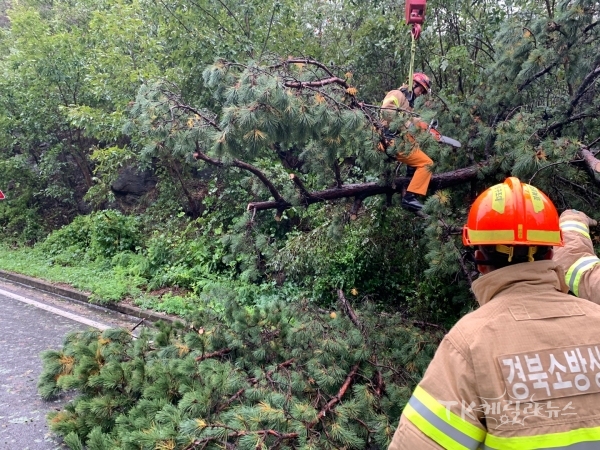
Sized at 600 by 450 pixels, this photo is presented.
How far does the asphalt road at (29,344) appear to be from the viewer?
3564 mm

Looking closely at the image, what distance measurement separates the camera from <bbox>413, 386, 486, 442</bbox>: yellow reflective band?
1236 millimetres

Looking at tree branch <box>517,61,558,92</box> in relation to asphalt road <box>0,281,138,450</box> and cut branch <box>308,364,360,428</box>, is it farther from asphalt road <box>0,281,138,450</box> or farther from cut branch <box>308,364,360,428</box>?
asphalt road <box>0,281,138,450</box>

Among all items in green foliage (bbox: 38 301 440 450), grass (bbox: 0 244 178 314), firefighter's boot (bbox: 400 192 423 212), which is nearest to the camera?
green foliage (bbox: 38 301 440 450)

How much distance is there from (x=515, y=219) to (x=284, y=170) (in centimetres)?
570

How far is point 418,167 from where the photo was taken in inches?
160

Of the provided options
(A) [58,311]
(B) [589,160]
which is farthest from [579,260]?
(A) [58,311]

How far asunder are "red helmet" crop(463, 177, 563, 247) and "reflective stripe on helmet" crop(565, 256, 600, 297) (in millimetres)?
791

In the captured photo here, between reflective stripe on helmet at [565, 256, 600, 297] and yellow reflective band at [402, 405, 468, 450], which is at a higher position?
reflective stripe on helmet at [565, 256, 600, 297]

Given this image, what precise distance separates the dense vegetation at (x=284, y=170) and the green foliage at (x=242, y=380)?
0.02 metres

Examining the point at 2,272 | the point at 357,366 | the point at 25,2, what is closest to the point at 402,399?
the point at 357,366

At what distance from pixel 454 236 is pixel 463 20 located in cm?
460

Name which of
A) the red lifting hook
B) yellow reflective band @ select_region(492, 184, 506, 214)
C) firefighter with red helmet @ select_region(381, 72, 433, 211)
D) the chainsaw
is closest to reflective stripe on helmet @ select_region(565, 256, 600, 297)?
yellow reflective band @ select_region(492, 184, 506, 214)

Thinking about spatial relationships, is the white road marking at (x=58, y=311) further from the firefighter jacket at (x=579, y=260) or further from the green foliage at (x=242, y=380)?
the firefighter jacket at (x=579, y=260)

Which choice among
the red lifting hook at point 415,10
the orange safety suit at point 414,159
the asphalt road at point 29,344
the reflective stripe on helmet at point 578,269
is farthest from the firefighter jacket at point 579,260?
the asphalt road at point 29,344
